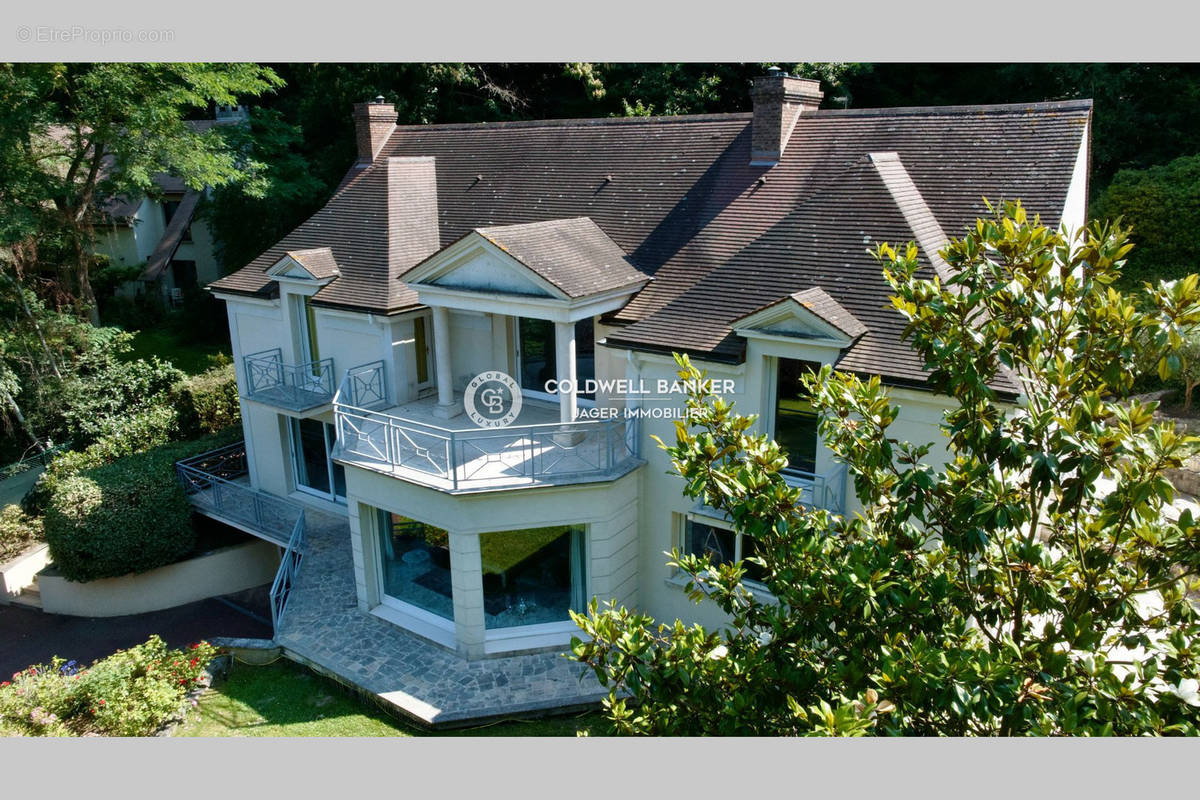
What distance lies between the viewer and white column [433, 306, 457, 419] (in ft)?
63.1

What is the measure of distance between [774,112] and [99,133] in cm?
2166

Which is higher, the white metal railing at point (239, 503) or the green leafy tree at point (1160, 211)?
the green leafy tree at point (1160, 211)

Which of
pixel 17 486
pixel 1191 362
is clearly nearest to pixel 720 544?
pixel 1191 362

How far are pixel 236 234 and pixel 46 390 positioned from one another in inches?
473

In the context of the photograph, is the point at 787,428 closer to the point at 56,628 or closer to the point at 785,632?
the point at 785,632

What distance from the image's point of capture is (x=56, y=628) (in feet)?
75.8

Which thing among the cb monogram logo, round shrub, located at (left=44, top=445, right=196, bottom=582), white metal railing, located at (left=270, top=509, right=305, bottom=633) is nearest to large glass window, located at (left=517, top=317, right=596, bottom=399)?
the cb monogram logo

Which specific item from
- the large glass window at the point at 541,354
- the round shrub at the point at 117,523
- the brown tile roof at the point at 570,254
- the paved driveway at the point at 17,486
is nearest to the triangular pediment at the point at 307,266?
the large glass window at the point at 541,354

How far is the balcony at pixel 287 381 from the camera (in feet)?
72.3

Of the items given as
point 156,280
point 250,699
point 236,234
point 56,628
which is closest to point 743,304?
point 250,699

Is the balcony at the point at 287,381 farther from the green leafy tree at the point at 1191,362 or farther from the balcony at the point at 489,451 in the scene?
the green leafy tree at the point at 1191,362

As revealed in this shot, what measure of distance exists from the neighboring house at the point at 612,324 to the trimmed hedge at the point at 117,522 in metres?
4.39

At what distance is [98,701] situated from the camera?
634 inches

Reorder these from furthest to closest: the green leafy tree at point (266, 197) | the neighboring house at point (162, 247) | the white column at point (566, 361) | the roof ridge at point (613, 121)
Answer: the neighboring house at point (162, 247)
the green leafy tree at point (266, 197)
the roof ridge at point (613, 121)
the white column at point (566, 361)
